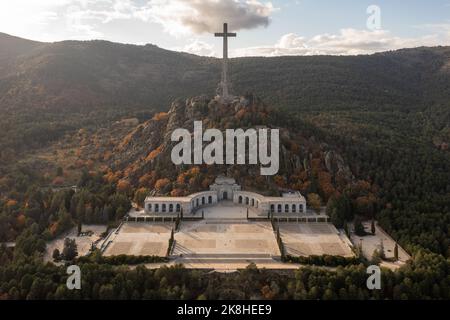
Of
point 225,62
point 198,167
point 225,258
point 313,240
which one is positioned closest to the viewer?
point 225,258

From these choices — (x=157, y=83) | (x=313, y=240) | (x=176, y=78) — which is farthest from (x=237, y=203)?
(x=176, y=78)

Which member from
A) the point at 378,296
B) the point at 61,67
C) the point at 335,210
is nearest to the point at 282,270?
the point at 378,296

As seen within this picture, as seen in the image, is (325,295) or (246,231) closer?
(325,295)

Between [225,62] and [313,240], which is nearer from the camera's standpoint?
[313,240]

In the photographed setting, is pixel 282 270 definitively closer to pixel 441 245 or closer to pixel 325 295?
pixel 325 295

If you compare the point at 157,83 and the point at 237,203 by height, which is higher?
the point at 157,83

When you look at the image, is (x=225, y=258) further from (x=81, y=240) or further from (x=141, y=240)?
(x=81, y=240)
